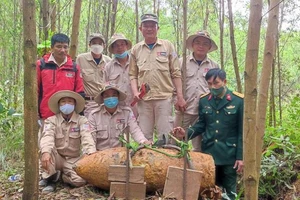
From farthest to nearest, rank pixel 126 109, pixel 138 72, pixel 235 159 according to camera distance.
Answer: pixel 138 72
pixel 126 109
pixel 235 159

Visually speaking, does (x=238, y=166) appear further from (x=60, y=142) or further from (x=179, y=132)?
(x=60, y=142)

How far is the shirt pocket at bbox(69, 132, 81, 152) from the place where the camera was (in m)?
4.42

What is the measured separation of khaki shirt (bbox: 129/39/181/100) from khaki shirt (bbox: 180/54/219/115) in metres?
0.16

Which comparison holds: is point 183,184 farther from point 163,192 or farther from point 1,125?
point 1,125

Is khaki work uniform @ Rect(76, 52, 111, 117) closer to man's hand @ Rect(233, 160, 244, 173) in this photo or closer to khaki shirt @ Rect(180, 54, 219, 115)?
khaki shirt @ Rect(180, 54, 219, 115)

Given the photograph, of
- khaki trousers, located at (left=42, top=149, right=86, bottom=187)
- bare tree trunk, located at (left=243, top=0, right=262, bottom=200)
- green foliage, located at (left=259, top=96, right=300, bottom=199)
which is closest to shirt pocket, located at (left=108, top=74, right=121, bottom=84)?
khaki trousers, located at (left=42, top=149, right=86, bottom=187)

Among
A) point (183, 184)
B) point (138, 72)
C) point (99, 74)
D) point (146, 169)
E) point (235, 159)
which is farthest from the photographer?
point (99, 74)

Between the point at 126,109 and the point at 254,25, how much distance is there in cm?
291

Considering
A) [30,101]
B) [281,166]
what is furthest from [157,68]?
[30,101]

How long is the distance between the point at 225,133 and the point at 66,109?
6.04 ft

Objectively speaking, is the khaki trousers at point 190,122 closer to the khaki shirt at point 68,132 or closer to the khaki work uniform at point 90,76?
the khaki shirt at point 68,132

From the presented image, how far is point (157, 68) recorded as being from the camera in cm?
478

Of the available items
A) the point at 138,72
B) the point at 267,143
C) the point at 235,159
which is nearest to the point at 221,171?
the point at 235,159

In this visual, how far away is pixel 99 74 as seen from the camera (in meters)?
5.36
